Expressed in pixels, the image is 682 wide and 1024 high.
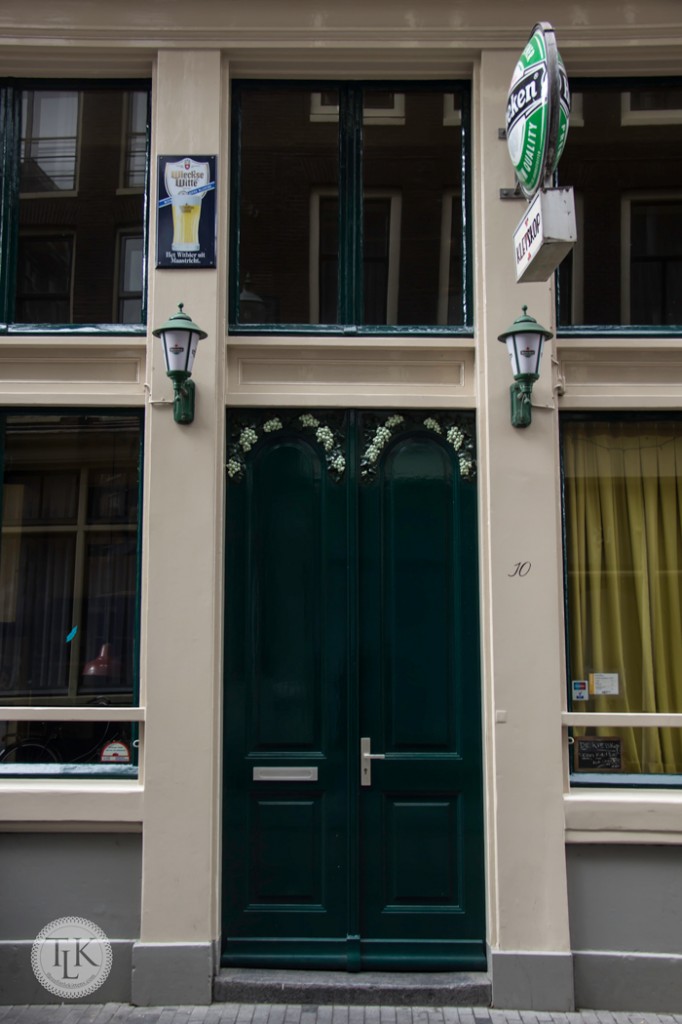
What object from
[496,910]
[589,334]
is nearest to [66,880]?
[496,910]

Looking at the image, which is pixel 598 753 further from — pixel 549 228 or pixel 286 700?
pixel 549 228

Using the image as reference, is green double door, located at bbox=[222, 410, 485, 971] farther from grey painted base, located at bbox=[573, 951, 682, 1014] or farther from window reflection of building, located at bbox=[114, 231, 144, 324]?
window reflection of building, located at bbox=[114, 231, 144, 324]

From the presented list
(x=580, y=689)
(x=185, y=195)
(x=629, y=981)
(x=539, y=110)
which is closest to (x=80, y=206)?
(x=185, y=195)

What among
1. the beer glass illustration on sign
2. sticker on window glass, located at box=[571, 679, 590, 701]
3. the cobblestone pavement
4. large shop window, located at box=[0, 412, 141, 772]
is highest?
the beer glass illustration on sign

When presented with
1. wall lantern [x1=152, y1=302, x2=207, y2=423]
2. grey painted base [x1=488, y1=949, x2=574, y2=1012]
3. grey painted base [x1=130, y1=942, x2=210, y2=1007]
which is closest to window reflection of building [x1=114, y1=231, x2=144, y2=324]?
wall lantern [x1=152, y1=302, x2=207, y2=423]

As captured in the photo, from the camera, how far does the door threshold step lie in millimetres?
5434

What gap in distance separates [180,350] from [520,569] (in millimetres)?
2555

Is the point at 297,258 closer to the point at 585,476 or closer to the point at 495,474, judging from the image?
the point at 495,474

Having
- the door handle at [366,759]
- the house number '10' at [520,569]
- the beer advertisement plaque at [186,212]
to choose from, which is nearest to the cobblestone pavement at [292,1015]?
the door handle at [366,759]

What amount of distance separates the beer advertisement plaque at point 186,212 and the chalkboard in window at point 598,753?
398cm

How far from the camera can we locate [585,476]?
6.05 meters

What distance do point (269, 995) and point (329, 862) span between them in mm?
836

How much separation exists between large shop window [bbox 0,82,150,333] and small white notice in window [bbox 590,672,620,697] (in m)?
3.90

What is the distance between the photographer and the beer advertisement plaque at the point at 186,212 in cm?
595
